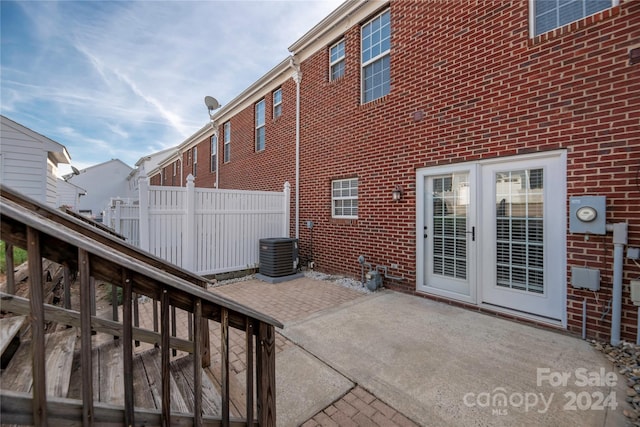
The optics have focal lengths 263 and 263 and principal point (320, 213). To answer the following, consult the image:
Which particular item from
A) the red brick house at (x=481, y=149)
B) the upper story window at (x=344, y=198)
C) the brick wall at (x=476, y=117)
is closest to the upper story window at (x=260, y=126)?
the red brick house at (x=481, y=149)

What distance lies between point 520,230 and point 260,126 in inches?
334

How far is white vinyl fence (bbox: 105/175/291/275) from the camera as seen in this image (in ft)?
17.0

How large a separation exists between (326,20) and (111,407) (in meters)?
7.60

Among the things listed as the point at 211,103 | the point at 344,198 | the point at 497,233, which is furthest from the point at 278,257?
the point at 211,103

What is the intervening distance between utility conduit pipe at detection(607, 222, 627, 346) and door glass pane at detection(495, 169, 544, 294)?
69cm

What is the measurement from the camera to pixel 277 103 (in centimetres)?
870

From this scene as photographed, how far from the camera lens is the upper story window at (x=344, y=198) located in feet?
20.5

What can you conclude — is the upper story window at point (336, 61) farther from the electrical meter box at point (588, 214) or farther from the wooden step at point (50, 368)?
the wooden step at point (50, 368)

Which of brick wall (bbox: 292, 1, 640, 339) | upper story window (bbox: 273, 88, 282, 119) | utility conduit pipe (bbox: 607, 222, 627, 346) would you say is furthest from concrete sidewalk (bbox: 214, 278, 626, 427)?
upper story window (bbox: 273, 88, 282, 119)

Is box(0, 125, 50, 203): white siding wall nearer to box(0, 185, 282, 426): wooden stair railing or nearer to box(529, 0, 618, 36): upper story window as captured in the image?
box(0, 185, 282, 426): wooden stair railing

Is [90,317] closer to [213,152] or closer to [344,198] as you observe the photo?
[344,198]

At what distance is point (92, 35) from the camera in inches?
217

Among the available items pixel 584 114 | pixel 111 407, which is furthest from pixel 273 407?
pixel 584 114

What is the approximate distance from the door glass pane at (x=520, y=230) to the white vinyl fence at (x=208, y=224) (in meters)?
5.00
